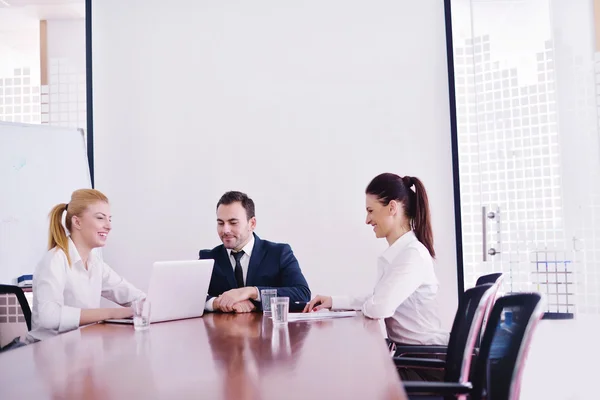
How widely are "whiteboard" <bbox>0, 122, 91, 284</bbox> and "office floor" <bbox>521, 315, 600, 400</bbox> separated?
328 centimetres

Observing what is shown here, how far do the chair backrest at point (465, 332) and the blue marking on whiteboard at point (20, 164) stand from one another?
3.10 meters

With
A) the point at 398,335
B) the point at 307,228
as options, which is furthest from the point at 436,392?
the point at 307,228

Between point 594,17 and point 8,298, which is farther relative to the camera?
point 594,17

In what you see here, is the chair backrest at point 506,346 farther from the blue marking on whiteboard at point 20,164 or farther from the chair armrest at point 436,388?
the blue marking on whiteboard at point 20,164

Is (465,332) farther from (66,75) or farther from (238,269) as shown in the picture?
(66,75)

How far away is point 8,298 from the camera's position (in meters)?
3.26

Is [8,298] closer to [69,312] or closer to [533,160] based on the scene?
[69,312]

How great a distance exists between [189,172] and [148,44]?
1003 mm

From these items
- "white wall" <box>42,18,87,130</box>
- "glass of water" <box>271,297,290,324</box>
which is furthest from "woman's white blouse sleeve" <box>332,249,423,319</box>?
"white wall" <box>42,18,87,130</box>

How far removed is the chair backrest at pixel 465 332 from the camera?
2010 millimetres

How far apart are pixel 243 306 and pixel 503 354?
1.77m

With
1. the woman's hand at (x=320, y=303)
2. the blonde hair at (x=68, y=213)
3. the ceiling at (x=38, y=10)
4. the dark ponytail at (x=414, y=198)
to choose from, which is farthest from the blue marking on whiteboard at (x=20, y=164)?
the dark ponytail at (x=414, y=198)

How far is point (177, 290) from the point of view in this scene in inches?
115

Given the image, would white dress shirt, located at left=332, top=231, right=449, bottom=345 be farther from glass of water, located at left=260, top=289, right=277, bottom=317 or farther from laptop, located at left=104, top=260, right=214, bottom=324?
laptop, located at left=104, top=260, right=214, bottom=324
